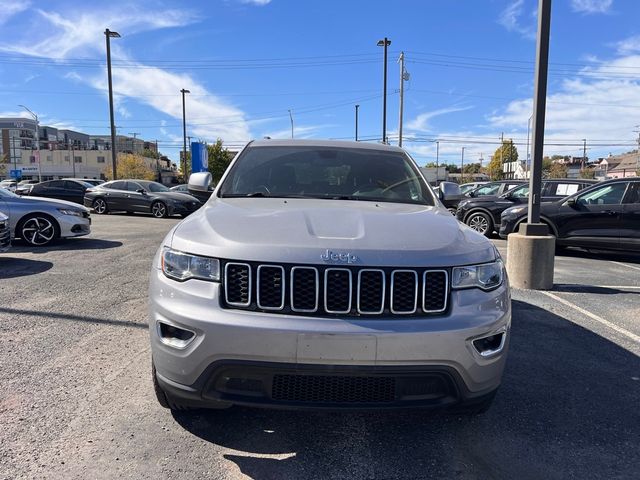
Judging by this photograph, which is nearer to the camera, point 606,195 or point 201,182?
point 201,182

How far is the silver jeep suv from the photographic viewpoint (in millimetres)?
2318

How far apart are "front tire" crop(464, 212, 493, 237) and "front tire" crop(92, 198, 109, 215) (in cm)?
1347

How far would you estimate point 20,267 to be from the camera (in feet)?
25.0

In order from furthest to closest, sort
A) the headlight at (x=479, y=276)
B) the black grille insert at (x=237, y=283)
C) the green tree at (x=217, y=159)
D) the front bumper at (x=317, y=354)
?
the green tree at (x=217, y=159), the headlight at (x=479, y=276), the black grille insert at (x=237, y=283), the front bumper at (x=317, y=354)

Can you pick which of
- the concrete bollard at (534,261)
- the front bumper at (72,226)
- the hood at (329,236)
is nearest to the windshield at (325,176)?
the hood at (329,236)

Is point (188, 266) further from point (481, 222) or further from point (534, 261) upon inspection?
point (481, 222)

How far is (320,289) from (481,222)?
11.3 meters

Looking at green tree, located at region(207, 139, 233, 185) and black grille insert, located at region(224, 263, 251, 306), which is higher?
green tree, located at region(207, 139, 233, 185)

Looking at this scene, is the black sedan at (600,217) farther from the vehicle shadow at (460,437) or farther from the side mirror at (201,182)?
the side mirror at (201,182)

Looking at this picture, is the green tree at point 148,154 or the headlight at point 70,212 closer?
the headlight at point 70,212

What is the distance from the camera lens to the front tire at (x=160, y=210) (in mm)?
17722

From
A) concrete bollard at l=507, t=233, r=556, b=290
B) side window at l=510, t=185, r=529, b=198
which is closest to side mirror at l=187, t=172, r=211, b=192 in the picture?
concrete bollard at l=507, t=233, r=556, b=290

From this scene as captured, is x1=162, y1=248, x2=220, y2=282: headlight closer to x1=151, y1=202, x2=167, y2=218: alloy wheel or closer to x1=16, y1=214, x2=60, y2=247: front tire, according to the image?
x1=16, y1=214, x2=60, y2=247: front tire

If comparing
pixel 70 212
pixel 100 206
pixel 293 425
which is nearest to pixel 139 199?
pixel 100 206
